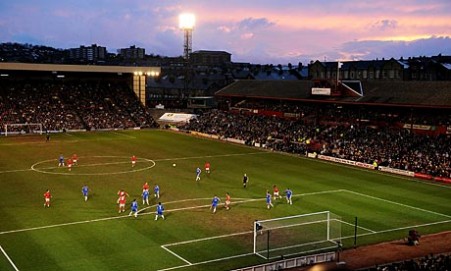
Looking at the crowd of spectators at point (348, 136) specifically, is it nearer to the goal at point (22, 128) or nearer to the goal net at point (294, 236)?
the goal net at point (294, 236)

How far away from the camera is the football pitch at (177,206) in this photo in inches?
962

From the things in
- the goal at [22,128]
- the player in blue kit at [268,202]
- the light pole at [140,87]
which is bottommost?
the goal at [22,128]

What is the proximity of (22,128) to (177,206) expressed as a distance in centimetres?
4882

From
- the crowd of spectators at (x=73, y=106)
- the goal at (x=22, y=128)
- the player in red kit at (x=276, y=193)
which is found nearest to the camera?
the player in red kit at (x=276, y=193)

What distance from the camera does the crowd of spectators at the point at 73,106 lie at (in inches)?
3083

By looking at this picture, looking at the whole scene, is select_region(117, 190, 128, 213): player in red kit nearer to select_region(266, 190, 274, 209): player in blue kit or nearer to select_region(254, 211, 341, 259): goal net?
select_region(266, 190, 274, 209): player in blue kit

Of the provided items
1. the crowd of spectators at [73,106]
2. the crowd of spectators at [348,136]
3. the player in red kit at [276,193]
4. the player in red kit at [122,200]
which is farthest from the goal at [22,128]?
the player in red kit at [276,193]

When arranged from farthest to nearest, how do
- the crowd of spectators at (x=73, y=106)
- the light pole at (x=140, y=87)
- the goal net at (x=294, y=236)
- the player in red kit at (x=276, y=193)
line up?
the light pole at (x=140, y=87) → the crowd of spectators at (x=73, y=106) → the player in red kit at (x=276, y=193) → the goal net at (x=294, y=236)

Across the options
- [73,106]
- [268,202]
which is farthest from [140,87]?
[268,202]

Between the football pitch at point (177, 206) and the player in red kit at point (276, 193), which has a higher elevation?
the player in red kit at point (276, 193)

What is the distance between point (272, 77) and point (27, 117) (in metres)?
68.4

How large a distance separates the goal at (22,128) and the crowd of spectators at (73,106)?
0.86 metres

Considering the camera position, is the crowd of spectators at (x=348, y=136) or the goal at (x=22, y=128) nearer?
the crowd of spectators at (x=348, y=136)

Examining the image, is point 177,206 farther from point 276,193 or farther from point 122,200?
point 276,193
